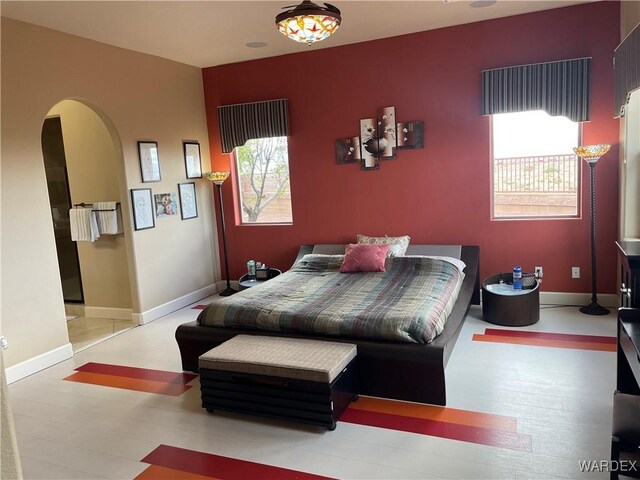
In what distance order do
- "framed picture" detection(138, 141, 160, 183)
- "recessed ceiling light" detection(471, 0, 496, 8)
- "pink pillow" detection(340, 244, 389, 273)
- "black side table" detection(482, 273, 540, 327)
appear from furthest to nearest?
1. "framed picture" detection(138, 141, 160, 183)
2. "pink pillow" detection(340, 244, 389, 273)
3. "black side table" detection(482, 273, 540, 327)
4. "recessed ceiling light" detection(471, 0, 496, 8)

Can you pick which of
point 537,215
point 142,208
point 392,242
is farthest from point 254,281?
point 537,215

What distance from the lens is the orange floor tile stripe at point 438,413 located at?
2637 millimetres

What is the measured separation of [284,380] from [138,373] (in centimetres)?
157

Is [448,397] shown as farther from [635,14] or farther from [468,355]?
[635,14]

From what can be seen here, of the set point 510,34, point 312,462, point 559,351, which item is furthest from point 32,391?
point 510,34

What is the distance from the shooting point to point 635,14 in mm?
3572

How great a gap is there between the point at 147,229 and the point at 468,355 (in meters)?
3.46

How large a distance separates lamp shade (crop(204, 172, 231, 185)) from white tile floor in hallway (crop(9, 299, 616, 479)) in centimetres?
250

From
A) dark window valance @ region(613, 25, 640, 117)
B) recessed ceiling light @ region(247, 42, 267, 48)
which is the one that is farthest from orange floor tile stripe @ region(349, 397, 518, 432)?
recessed ceiling light @ region(247, 42, 267, 48)

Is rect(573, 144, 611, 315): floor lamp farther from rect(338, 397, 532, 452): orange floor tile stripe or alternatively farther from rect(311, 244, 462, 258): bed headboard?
rect(338, 397, 532, 452): orange floor tile stripe

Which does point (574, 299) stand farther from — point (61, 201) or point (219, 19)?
point (61, 201)

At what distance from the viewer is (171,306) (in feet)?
17.6

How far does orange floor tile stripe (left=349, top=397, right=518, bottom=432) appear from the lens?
2.64m

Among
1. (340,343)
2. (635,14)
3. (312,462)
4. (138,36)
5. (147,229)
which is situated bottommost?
(312,462)
